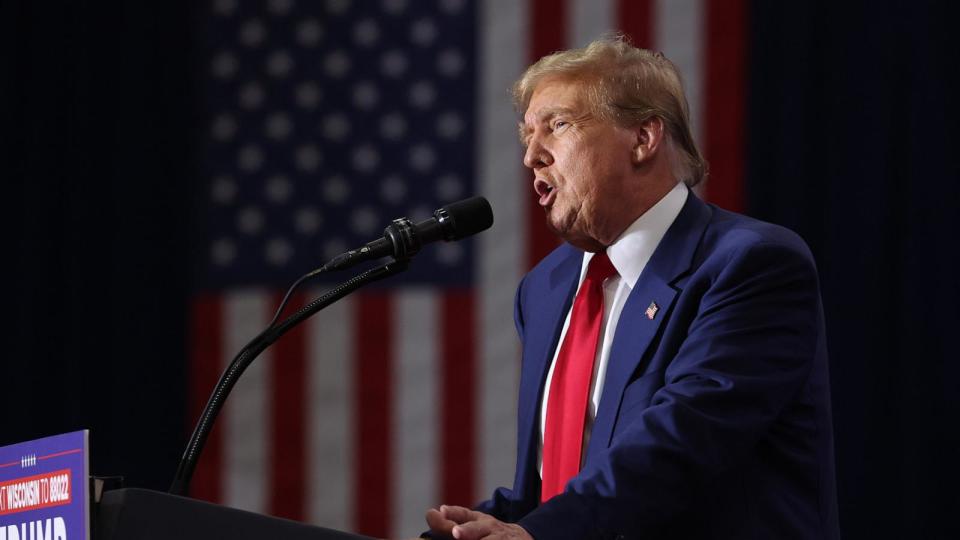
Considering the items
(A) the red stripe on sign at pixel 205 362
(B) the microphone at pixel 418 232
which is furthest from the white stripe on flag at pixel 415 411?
(B) the microphone at pixel 418 232

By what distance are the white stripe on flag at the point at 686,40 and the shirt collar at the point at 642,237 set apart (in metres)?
1.63

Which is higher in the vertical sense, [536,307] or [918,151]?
[918,151]

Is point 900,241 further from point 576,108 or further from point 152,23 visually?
point 152,23

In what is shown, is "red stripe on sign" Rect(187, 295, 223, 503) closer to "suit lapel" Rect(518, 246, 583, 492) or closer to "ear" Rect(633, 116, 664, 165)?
"suit lapel" Rect(518, 246, 583, 492)

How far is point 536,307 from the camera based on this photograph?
2.34 m

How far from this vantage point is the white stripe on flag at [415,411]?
3.90 meters

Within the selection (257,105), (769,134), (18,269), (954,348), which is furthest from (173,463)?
(954,348)

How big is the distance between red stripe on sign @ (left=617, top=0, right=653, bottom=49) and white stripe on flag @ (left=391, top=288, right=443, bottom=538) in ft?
3.19

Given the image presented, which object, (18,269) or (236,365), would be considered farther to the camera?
(18,269)

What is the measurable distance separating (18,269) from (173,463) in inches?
30.8

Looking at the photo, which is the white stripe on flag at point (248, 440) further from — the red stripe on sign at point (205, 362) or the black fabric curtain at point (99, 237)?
the black fabric curtain at point (99, 237)

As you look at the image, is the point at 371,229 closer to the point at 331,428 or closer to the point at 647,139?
the point at 331,428

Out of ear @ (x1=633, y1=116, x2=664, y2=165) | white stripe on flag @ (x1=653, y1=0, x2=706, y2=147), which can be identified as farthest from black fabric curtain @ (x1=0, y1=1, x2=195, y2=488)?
ear @ (x1=633, y1=116, x2=664, y2=165)

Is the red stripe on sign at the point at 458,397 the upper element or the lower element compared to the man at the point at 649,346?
lower
